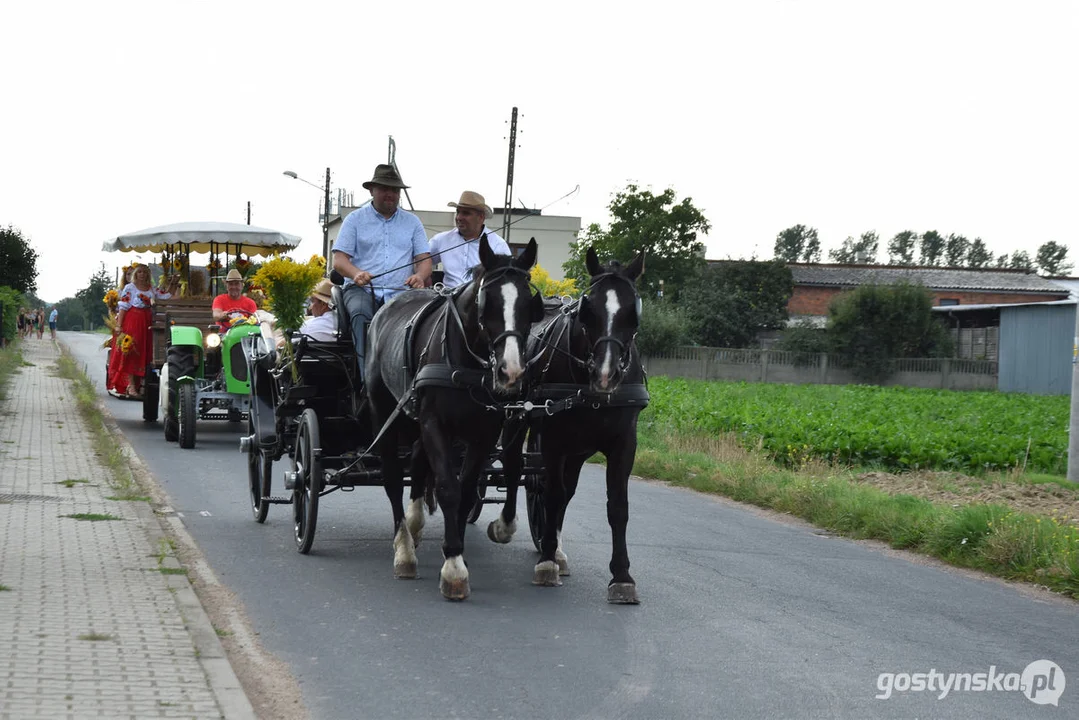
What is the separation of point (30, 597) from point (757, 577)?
4.38 m

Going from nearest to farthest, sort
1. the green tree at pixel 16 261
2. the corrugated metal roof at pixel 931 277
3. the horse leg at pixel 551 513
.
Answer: the horse leg at pixel 551 513 < the green tree at pixel 16 261 < the corrugated metal roof at pixel 931 277

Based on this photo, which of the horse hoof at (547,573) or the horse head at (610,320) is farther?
the horse hoof at (547,573)

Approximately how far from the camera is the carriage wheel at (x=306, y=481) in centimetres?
845

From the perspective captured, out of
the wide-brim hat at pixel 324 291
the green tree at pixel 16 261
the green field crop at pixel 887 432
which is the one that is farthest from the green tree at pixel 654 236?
the wide-brim hat at pixel 324 291

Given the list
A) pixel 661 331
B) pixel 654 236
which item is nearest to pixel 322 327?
pixel 661 331

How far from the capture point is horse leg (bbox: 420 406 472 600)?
23.4ft

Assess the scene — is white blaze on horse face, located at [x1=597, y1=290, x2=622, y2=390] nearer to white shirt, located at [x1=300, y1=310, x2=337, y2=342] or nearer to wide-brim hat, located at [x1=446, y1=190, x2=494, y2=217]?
wide-brim hat, located at [x1=446, y1=190, x2=494, y2=217]

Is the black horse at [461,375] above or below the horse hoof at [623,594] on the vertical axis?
above

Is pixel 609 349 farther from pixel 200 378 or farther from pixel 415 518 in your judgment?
pixel 200 378

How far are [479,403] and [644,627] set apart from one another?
1544 millimetres

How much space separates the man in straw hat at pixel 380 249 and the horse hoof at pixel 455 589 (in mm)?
2328

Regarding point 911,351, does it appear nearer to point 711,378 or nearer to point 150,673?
point 711,378

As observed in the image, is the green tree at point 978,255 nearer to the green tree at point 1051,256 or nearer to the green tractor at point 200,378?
the green tree at point 1051,256

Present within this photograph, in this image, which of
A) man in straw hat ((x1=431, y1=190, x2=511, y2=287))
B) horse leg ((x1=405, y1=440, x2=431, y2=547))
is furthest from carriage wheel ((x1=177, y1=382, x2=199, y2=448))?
horse leg ((x1=405, y1=440, x2=431, y2=547))
